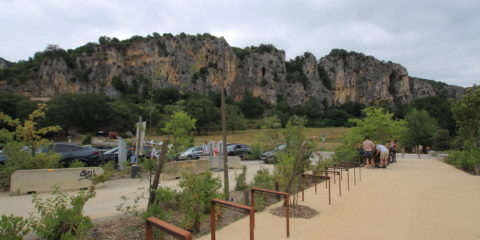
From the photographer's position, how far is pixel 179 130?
4828 millimetres

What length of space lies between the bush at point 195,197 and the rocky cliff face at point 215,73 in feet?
261

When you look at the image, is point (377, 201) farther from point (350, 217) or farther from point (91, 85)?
point (91, 85)

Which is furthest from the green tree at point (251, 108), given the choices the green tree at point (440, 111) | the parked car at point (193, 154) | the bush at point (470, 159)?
the bush at point (470, 159)

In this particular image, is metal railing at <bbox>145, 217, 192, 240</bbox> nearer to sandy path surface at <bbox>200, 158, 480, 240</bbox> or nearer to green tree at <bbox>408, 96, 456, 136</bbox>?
sandy path surface at <bbox>200, 158, 480, 240</bbox>

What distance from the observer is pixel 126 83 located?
339ft

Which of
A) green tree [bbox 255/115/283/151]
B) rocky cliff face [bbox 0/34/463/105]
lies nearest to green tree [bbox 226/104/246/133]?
rocky cliff face [bbox 0/34/463/105]

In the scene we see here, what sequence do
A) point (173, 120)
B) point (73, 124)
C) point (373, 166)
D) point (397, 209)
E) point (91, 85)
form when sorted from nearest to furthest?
1. point (173, 120)
2. point (397, 209)
3. point (373, 166)
4. point (73, 124)
5. point (91, 85)

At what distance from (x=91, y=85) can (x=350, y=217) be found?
4410 inches

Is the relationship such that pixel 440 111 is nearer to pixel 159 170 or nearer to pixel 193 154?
pixel 193 154

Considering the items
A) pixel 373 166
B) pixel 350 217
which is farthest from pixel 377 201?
pixel 373 166

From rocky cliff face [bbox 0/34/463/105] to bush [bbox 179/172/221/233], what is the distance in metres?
79.6

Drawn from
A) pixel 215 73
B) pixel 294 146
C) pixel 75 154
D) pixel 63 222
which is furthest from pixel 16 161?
pixel 215 73

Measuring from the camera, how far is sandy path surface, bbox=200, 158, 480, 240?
4.45 meters

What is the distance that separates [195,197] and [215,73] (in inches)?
Answer: 4309
